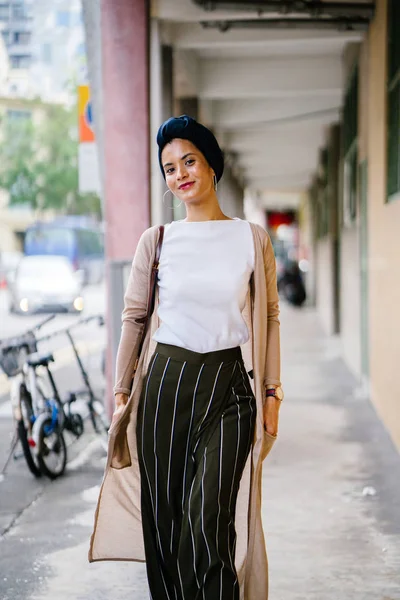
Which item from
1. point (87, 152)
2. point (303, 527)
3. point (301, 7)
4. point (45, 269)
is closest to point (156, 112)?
point (301, 7)

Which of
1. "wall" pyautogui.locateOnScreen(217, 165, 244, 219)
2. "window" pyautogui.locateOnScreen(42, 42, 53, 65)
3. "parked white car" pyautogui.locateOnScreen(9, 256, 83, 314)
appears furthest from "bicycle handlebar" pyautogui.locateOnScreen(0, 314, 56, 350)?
"window" pyautogui.locateOnScreen(42, 42, 53, 65)

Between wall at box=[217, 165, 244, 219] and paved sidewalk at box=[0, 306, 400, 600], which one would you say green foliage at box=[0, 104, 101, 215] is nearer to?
wall at box=[217, 165, 244, 219]

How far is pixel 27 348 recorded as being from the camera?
6117mm

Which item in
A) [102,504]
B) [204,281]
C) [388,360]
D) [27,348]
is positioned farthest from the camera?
[388,360]

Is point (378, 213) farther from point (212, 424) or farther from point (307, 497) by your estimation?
point (212, 424)

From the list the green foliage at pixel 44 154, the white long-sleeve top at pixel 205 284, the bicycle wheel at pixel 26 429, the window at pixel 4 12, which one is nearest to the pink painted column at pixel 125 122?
the bicycle wheel at pixel 26 429

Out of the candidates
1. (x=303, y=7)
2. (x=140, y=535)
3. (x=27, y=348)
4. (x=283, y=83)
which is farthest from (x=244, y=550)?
(x=283, y=83)

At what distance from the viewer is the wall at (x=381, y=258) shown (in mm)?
6844

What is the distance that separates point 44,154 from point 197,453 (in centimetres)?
4623

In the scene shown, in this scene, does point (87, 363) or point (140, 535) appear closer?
point (140, 535)

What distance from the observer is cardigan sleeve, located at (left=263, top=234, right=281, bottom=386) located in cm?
315

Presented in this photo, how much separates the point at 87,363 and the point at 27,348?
211 cm

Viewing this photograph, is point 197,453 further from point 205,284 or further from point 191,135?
point 191,135

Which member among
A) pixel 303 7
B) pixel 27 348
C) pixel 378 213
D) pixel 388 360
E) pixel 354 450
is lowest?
pixel 354 450
